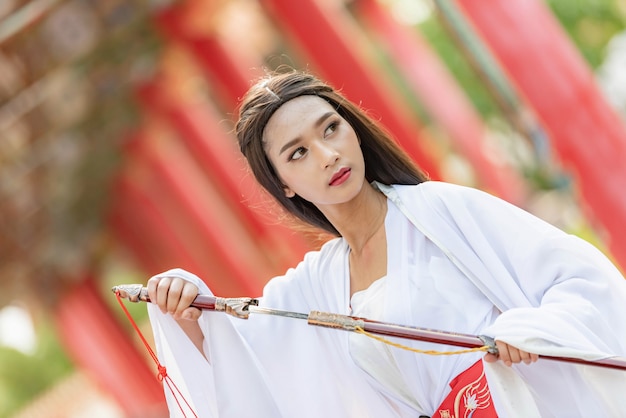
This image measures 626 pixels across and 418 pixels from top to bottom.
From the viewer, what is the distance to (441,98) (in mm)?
12172

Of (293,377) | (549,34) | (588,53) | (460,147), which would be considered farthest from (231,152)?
(293,377)

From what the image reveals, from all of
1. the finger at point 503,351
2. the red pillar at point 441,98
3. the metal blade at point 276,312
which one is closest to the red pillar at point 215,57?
the red pillar at point 441,98

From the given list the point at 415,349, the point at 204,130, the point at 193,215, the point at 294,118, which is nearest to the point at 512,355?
the point at 415,349

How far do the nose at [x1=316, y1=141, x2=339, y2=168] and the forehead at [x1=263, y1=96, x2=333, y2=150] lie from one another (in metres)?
0.07

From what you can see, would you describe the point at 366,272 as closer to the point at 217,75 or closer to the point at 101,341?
the point at 217,75

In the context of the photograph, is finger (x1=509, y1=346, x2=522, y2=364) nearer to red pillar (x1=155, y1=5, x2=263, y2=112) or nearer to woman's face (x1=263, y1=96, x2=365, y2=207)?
woman's face (x1=263, y1=96, x2=365, y2=207)

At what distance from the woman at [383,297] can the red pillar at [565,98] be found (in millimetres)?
2890

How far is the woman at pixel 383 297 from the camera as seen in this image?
266cm

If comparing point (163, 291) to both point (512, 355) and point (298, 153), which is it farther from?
point (512, 355)

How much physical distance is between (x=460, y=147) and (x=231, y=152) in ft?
12.8

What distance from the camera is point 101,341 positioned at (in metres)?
17.6

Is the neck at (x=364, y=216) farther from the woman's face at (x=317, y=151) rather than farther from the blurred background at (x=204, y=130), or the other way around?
the blurred background at (x=204, y=130)

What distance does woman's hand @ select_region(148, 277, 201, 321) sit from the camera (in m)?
3.00

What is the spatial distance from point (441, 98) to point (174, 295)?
949 cm
